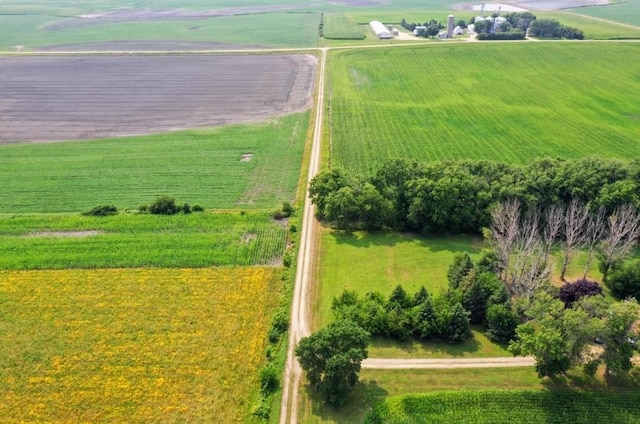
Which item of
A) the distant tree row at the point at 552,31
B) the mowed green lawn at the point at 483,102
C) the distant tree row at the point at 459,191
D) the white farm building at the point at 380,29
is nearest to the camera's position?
the distant tree row at the point at 459,191

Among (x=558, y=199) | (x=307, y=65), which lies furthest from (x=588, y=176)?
(x=307, y=65)

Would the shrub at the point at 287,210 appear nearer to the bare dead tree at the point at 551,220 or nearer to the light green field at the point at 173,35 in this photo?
the bare dead tree at the point at 551,220

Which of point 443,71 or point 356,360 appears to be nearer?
point 356,360

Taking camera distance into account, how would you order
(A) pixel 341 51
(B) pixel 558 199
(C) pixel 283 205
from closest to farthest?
(B) pixel 558 199, (C) pixel 283 205, (A) pixel 341 51

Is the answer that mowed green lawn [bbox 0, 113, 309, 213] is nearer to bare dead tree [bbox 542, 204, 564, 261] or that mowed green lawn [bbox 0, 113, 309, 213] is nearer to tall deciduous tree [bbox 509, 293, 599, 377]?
bare dead tree [bbox 542, 204, 564, 261]

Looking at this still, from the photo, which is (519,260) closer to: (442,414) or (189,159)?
(442,414)

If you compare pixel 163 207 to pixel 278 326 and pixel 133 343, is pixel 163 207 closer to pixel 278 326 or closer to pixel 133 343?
pixel 133 343

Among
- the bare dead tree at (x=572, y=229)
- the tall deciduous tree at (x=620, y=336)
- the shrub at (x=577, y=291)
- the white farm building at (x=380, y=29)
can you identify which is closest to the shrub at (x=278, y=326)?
the shrub at (x=577, y=291)
